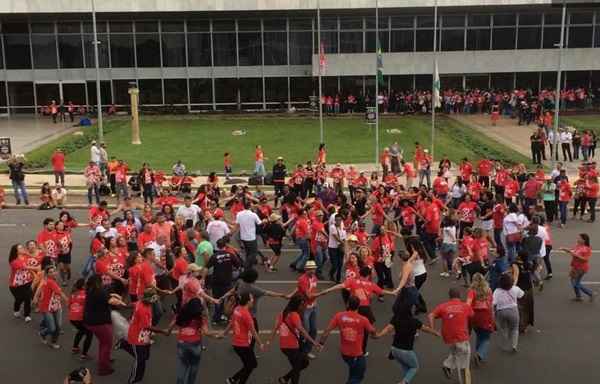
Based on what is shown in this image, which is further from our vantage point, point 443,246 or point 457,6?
point 457,6

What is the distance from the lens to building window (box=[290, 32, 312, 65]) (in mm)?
49812

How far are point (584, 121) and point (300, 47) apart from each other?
19.5m

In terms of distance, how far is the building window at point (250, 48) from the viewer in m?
49.7

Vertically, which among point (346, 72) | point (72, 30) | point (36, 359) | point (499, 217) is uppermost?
point (72, 30)

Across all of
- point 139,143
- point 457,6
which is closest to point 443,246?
point 139,143

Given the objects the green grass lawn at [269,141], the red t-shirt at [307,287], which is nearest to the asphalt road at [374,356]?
the red t-shirt at [307,287]

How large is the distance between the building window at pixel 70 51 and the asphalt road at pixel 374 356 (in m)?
38.7

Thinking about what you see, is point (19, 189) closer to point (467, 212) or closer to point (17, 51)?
point (467, 212)

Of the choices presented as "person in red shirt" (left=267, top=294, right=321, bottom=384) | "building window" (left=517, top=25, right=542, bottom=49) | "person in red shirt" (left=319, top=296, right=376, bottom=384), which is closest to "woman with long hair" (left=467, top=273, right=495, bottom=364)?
"person in red shirt" (left=319, top=296, right=376, bottom=384)

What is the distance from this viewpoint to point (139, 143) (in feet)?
119

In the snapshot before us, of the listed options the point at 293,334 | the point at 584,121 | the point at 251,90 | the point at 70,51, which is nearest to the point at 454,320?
the point at 293,334

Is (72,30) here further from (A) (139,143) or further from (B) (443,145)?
(B) (443,145)

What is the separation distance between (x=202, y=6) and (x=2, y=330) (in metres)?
37.7

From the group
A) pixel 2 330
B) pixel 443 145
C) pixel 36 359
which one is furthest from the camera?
pixel 443 145
